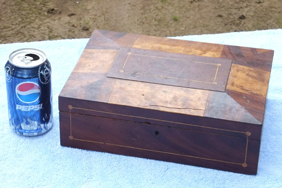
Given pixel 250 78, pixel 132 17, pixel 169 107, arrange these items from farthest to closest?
pixel 132 17 → pixel 250 78 → pixel 169 107

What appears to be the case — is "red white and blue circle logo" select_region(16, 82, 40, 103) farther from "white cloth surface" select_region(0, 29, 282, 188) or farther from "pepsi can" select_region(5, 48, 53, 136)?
"white cloth surface" select_region(0, 29, 282, 188)

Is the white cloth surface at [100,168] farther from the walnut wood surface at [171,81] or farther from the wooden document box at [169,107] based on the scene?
the walnut wood surface at [171,81]

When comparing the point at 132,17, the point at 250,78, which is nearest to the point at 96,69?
the point at 250,78

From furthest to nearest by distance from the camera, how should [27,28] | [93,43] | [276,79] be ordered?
[27,28]
[276,79]
[93,43]

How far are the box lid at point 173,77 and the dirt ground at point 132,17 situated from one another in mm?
821

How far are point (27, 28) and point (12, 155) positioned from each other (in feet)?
3.56

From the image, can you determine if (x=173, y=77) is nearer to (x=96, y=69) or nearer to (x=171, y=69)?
(x=171, y=69)

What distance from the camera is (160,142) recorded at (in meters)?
1.39

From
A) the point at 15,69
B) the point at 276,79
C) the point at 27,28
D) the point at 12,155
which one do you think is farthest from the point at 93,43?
the point at 27,28

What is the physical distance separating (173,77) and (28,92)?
0.40 m

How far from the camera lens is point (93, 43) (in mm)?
1568

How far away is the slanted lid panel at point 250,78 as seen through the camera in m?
1.35

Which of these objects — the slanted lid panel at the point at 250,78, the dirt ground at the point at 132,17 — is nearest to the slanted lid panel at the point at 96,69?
the slanted lid panel at the point at 250,78

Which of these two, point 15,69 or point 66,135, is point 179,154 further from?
point 15,69
